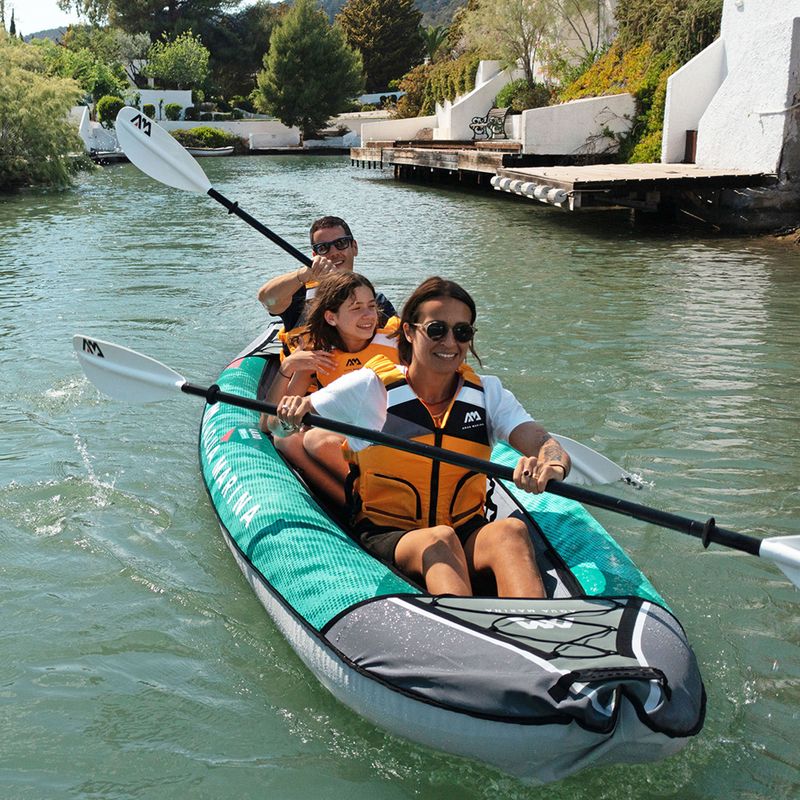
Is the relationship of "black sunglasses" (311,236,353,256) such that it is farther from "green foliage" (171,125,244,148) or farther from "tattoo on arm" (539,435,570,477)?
"green foliage" (171,125,244,148)

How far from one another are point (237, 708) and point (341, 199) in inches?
688

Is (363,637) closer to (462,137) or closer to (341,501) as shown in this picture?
(341,501)

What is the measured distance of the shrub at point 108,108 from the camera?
39.0 m

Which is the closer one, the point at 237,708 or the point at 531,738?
the point at 531,738

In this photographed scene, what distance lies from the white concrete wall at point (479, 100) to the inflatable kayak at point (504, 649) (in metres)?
27.2

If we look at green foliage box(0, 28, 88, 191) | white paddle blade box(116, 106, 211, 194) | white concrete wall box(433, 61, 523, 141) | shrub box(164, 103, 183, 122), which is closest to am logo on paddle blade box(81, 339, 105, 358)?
white paddle blade box(116, 106, 211, 194)

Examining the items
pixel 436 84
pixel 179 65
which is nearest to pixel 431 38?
pixel 179 65

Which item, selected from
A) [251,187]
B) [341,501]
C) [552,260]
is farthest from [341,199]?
[341,501]

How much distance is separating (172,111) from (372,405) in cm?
4588

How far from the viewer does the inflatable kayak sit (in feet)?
7.64

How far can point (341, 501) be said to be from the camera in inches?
147

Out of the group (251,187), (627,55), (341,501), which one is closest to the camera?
(341,501)

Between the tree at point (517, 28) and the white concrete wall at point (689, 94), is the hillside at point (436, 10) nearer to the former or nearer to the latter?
the tree at point (517, 28)

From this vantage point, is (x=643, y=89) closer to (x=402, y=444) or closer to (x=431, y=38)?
(x=402, y=444)
